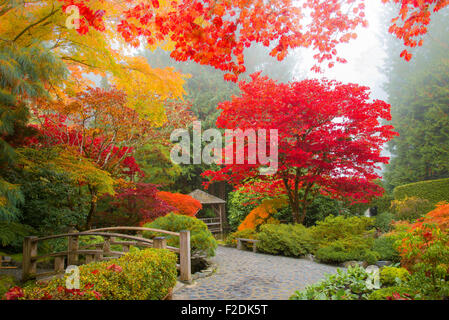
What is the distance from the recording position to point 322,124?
364 inches

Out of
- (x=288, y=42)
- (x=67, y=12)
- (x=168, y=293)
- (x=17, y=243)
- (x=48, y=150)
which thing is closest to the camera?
(x=168, y=293)

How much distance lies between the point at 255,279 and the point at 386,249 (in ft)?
11.9

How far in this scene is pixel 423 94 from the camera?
15.7m

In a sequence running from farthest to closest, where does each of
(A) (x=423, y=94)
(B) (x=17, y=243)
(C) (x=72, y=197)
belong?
(A) (x=423, y=94) < (C) (x=72, y=197) < (B) (x=17, y=243)

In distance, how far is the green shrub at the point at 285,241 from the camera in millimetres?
8336

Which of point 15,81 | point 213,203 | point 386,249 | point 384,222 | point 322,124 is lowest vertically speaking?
point 386,249

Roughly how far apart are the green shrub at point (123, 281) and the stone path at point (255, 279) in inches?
23.0

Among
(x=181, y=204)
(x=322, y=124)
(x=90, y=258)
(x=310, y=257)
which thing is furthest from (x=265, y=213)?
(x=90, y=258)

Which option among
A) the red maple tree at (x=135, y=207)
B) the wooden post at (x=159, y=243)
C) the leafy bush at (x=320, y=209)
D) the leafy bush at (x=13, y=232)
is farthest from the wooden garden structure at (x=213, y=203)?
the wooden post at (x=159, y=243)

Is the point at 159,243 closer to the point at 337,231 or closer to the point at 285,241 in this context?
the point at 285,241

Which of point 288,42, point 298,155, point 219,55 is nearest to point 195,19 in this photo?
point 219,55

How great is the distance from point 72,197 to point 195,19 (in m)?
6.37

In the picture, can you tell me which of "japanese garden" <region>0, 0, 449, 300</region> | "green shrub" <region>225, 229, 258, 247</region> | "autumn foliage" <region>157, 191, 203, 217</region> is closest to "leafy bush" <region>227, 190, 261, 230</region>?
"japanese garden" <region>0, 0, 449, 300</region>
